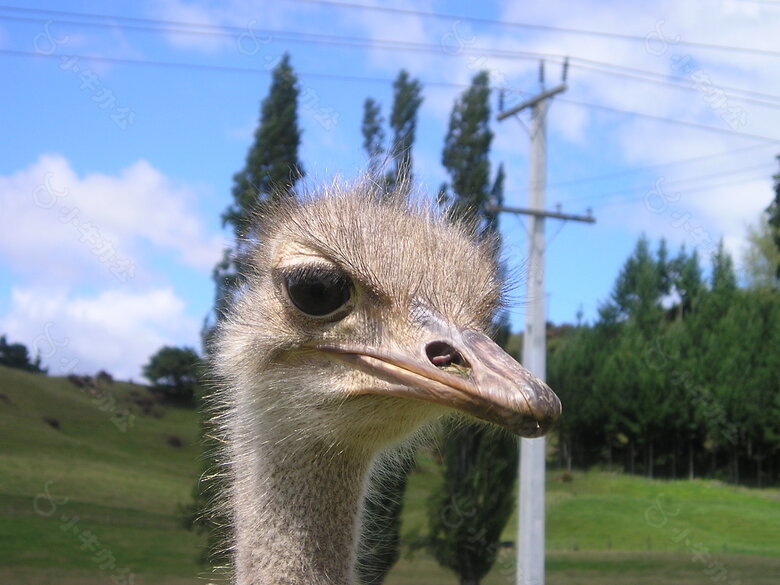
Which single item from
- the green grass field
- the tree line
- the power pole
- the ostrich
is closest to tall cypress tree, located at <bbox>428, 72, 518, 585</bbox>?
the green grass field

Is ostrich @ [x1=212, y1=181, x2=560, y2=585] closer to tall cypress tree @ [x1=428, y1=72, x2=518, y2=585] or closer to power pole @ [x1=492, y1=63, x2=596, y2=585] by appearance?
power pole @ [x1=492, y1=63, x2=596, y2=585]

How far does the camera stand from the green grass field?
1025cm

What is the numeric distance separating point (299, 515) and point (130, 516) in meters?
10.9

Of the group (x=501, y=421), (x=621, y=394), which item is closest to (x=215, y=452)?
(x=501, y=421)

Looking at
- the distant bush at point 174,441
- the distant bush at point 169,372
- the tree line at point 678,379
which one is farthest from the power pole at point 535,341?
the tree line at point 678,379

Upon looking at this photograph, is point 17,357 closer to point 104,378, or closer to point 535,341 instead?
point 104,378

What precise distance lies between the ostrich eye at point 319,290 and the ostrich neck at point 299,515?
12.2 inches

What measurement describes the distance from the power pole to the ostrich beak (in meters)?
8.28

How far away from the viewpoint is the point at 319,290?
75.3 inches

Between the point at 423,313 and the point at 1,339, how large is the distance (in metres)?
9.51

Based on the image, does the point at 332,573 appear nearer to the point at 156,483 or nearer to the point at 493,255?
the point at 493,255

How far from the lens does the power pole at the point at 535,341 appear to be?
9.95 meters

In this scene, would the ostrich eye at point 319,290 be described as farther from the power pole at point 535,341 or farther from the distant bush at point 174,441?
the distant bush at point 174,441

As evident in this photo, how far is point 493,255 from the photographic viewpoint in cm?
230
